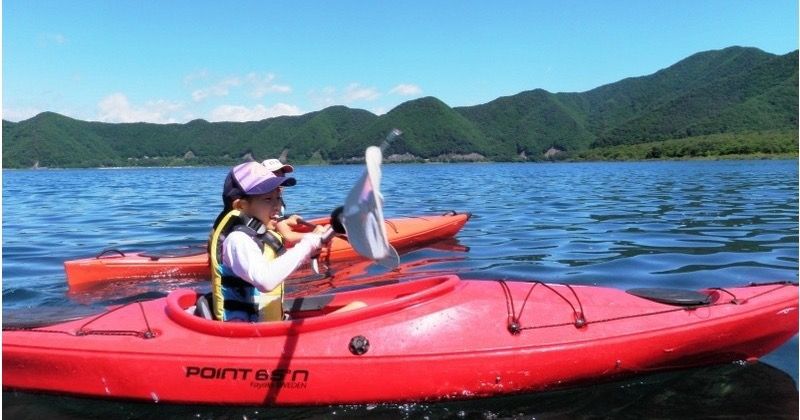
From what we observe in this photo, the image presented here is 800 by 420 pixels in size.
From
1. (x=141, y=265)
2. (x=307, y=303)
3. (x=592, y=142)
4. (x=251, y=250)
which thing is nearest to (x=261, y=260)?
(x=251, y=250)

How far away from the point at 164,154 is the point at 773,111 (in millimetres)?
160904

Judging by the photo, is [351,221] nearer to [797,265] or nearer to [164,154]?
[797,265]

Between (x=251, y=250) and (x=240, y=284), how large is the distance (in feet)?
2.29

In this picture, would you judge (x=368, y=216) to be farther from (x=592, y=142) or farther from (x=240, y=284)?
(x=592, y=142)

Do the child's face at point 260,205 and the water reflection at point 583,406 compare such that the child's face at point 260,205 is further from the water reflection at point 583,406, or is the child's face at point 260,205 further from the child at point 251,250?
the water reflection at point 583,406

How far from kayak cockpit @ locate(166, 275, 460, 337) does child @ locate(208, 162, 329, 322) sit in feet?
0.55

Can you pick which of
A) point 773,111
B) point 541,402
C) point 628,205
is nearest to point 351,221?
point 541,402

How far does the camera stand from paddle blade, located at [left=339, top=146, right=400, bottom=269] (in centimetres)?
360

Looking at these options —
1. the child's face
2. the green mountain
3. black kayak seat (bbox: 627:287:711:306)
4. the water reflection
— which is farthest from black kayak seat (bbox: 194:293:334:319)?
the green mountain

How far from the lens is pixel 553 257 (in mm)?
10250

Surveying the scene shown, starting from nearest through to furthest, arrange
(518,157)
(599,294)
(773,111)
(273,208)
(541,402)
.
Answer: (273,208) < (541,402) < (599,294) < (773,111) < (518,157)

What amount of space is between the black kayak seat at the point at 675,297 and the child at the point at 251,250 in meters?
2.81

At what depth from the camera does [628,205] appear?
62.0ft

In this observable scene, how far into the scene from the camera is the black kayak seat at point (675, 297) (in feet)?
16.6
